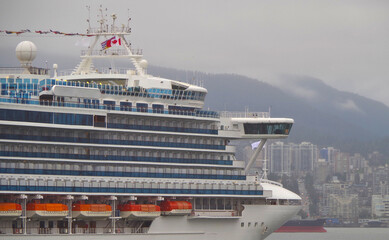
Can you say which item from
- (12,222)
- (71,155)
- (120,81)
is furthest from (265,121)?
(12,222)

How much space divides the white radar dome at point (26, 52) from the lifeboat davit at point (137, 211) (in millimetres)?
12932

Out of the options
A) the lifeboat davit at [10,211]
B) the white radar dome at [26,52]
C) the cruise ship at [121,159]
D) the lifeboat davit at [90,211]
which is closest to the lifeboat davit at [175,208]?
the cruise ship at [121,159]

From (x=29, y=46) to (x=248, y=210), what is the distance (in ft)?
65.2

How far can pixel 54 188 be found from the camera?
229 ft

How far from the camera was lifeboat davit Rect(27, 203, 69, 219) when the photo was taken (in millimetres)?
69000

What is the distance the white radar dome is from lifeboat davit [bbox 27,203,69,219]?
13.1m

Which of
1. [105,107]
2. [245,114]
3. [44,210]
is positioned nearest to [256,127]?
[245,114]

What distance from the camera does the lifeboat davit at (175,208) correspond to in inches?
2965

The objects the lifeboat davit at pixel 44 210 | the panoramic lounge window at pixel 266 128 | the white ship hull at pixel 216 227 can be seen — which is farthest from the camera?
the panoramic lounge window at pixel 266 128

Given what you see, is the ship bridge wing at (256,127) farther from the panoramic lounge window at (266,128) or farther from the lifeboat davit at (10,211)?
the lifeboat davit at (10,211)

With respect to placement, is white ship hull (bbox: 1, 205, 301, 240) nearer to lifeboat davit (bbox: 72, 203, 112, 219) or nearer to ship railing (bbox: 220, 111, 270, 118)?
lifeboat davit (bbox: 72, 203, 112, 219)

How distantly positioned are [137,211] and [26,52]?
47.3 ft

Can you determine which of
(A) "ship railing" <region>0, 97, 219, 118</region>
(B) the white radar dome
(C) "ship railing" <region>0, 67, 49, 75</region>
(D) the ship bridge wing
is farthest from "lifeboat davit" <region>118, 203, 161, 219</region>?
(B) the white radar dome

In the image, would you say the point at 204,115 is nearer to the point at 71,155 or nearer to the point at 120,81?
the point at 120,81
